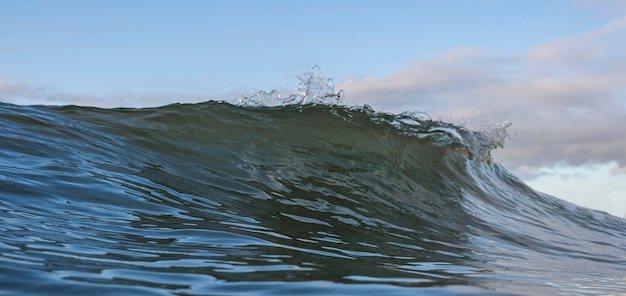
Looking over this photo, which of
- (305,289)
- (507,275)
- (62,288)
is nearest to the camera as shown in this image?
(62,288)

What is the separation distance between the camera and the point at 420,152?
822 cm

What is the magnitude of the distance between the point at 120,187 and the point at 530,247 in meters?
3.06

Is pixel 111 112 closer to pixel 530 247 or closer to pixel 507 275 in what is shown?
pixel 530 247

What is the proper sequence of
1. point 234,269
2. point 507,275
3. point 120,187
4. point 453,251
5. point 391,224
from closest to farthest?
point 234,269 → point 507,275 → point 453,251 → point 120,187 → point 391,224

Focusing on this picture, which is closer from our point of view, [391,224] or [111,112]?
[391,224]

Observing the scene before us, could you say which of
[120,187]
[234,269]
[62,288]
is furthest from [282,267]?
[120,187]

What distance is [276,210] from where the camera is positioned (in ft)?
16.1

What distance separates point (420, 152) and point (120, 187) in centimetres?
427

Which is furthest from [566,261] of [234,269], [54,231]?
[54,231]

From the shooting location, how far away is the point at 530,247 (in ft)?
17.9

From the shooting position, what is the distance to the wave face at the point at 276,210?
266 cm

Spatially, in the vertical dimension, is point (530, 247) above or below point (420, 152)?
below

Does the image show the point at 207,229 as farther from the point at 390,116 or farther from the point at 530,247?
the point at 390,116

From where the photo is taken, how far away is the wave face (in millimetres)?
2664
